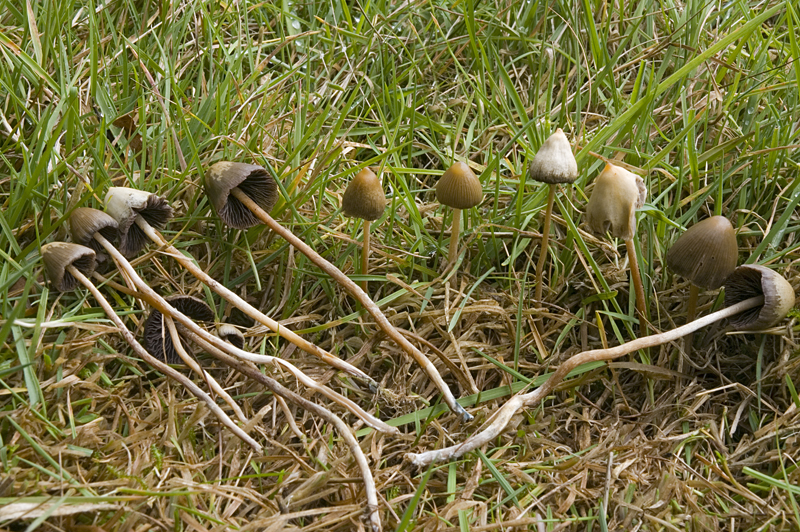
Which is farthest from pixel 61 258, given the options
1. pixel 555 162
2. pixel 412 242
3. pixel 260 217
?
pixel 555 162

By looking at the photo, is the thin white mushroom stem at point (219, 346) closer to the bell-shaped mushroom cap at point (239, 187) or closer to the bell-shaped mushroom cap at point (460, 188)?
the bell-shaped mushroom cap at point (239, 187)

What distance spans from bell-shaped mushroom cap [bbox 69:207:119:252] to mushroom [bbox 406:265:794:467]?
1.38m

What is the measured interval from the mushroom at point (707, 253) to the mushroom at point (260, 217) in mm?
951

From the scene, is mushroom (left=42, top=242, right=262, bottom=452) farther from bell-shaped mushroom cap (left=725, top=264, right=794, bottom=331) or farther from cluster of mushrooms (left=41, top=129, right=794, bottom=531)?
bell-shaped mushroom cap (left=725, top=264, right=794, bottom=331)

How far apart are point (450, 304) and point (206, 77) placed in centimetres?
180

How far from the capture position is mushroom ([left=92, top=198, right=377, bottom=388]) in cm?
265

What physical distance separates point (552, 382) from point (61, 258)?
1.79 metres

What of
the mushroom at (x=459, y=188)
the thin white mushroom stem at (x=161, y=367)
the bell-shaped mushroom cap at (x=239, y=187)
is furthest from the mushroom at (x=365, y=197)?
the thin white mushroom stem at (x=161, y=367)

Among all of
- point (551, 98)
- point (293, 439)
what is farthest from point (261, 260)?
point (551, 98)

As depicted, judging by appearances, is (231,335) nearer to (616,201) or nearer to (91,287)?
(91,287)

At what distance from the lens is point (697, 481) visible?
91.7 inches

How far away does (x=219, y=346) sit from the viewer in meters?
2.61

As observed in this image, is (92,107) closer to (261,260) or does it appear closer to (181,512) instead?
(261,260)

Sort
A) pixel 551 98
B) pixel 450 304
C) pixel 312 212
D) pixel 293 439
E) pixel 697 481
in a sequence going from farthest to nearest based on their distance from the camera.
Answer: pixel 551 98, pixel 312 212, pixel 450 304, pixel 293 439, pixel 697 481
